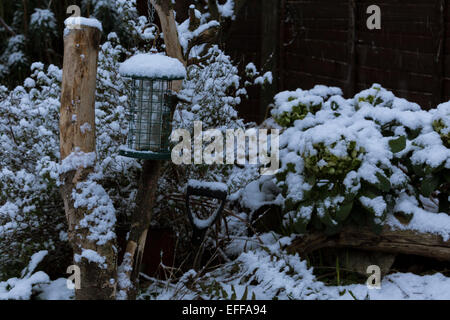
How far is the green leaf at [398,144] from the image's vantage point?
4219 millimetres

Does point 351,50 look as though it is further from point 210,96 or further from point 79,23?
point 79,23

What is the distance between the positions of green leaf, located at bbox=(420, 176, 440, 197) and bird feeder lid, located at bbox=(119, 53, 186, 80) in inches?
64.6

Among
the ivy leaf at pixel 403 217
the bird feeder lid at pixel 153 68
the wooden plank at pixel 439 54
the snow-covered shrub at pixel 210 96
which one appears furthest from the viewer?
the wooden plank at pixel 439 54

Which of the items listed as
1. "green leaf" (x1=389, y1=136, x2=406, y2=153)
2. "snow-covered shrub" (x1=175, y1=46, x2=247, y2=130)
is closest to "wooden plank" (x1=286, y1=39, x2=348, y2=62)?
"snow-covered shrub" (x1=175, y1=46, x2=247, y2=130)

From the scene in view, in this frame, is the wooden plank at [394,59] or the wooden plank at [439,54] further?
the wooden plank at [394,59]

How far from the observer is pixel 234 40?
8688 mm

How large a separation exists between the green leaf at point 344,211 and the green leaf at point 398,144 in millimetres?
480

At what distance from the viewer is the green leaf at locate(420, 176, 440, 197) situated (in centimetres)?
413

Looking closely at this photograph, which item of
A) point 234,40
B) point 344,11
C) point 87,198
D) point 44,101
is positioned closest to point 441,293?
point 87,198

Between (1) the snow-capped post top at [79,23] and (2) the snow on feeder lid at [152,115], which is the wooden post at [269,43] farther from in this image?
(1) the snow-capped post top at [79,23]

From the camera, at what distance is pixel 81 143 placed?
368cm

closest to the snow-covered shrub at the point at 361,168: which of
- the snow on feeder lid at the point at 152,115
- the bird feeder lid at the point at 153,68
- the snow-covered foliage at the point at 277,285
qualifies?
the snow-covered foliage at the point at 277,285

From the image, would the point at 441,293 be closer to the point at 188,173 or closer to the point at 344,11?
the point at 188,173
